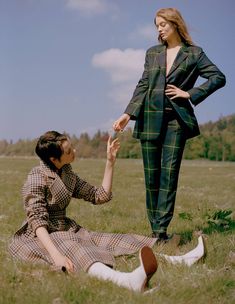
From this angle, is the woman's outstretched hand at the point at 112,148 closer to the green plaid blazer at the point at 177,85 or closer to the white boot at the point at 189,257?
the green plaid blazer at the point at 177,85

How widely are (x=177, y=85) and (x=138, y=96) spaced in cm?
47

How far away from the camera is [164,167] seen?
6.00 metres


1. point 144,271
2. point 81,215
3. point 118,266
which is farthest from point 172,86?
point 81,215

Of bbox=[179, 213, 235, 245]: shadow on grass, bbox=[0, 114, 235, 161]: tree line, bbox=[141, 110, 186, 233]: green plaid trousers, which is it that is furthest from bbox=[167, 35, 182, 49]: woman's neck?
bbox=[0, 114, 235, 161]: tree line

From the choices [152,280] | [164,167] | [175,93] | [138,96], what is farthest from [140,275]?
[138,96]

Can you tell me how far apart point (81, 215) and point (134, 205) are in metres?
1.83

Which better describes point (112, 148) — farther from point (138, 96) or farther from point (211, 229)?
point (211, 229)

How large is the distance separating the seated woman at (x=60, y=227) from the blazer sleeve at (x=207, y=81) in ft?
3.87

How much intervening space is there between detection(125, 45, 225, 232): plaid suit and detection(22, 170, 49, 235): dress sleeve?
1.53m

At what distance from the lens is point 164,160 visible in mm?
6031

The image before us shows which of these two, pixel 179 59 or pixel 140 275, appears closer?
pixel 140 275

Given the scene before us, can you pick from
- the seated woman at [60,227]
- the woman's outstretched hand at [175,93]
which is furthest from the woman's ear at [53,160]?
the woman's outstretched hand at [175,93]

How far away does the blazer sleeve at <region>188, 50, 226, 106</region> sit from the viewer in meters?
5.78

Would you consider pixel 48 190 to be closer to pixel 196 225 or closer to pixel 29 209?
pixel 29 209
